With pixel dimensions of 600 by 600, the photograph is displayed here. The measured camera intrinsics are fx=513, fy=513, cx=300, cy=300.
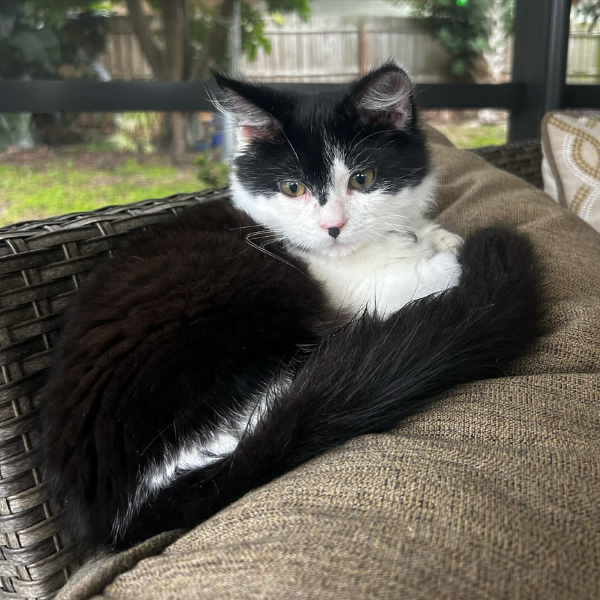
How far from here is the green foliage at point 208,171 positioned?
240 centimetres

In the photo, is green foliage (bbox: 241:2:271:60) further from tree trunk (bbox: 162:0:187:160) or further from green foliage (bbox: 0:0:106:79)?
green foliage (bbox: 0:0:106:79)

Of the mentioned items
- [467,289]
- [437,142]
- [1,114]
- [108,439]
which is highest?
[1,114]

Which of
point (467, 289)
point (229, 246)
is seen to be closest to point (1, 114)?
point (229, 246)

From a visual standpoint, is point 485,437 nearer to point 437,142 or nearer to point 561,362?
point 561,362

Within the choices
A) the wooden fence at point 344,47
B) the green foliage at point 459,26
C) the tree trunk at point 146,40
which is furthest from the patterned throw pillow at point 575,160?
the tree trunk at point 146,40

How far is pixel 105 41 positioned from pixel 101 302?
1.88 m

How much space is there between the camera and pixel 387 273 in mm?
1049

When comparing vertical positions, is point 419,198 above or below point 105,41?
below

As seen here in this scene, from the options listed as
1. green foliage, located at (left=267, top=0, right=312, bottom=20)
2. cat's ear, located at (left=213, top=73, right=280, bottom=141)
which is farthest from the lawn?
cat's ear, located at (left=213, top=73, right=280, bottom=141)

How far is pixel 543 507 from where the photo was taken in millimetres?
509

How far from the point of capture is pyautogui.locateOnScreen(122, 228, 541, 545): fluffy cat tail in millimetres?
642

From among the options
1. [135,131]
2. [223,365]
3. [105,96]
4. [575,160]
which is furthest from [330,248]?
[135,131]

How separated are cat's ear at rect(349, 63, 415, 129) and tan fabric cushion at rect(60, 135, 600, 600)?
58 centimetres

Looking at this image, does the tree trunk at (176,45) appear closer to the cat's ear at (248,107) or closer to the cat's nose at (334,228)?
the cat's ear at (248,107)
